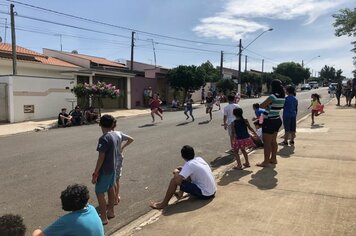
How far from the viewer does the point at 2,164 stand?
33.7 feet

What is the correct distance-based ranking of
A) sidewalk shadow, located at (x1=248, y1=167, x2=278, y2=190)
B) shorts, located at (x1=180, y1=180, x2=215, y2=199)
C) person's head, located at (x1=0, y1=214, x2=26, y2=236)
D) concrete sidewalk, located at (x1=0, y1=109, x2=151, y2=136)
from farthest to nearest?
concrete sidewalk, located at (x1=0, y1=109, x2=151, y2=136), sidewalk shadow, located at (x1=248, y1=167, x2=278, y2=190), shorts, located at (x1=180, y1=180, x2=215, y2=199), person's head, located at (x1=0, y1=214, x2=26, y2=236)

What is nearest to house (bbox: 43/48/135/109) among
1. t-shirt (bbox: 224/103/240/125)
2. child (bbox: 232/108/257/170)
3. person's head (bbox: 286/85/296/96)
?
person's head (bbox: 286/85/296/96)

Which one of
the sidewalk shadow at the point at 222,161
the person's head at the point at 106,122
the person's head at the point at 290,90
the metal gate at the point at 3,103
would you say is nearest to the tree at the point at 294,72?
the metal gate at the point at 3,103

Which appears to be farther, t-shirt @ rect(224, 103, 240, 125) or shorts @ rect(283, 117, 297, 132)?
shorts @ rect(283, 117, 297, 132)

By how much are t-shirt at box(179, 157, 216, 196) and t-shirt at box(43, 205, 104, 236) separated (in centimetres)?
302

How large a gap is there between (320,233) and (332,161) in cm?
475

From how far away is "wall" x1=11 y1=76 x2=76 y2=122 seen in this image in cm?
2219

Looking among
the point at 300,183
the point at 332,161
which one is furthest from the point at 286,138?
the point at 300,183

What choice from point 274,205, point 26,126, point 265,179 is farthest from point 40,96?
point 274,205

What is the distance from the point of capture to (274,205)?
6.25 m

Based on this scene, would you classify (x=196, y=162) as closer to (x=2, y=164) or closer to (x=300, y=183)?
(x=300, y=183)

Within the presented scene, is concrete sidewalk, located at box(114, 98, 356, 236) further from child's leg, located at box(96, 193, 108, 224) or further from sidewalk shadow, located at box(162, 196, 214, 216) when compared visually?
child's leg, located at box(96, 193, 108, 224)

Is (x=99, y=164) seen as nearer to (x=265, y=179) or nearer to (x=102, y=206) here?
(x=102, y=206)

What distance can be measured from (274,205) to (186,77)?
29401 millimetres
